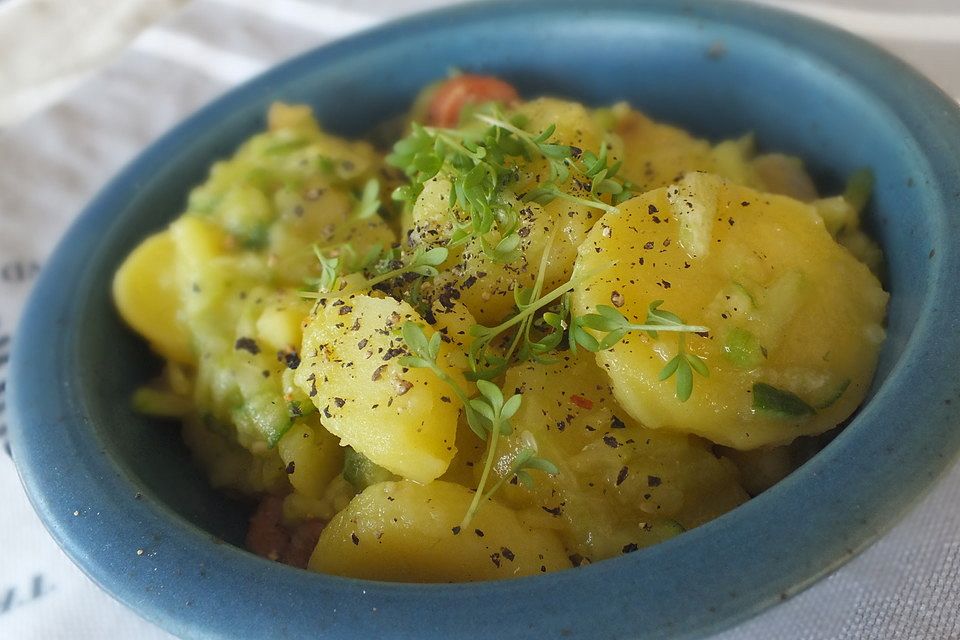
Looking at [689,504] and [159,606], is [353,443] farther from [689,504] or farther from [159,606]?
[689,504]

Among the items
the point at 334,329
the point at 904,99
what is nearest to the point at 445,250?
the point at 334,329

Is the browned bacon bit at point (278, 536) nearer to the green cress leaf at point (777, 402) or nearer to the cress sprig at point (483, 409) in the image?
the cress sprig at point (483, 409)

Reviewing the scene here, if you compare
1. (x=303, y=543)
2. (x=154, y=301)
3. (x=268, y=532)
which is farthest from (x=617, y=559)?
(x=154, y=301)

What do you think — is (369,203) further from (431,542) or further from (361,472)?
(431,542)

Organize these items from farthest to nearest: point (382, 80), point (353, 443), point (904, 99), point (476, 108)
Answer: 1. point (382, 80)
2. point (476, 108)
3. point (904, 99)
4. point (353, 443)

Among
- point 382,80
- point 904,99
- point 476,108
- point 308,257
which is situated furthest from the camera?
point 382,80

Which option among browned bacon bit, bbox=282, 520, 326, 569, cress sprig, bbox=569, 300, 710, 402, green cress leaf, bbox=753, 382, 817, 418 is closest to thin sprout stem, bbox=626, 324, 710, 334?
cress sprig, bbox=569, 300, 710, 402

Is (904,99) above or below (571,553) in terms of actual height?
above

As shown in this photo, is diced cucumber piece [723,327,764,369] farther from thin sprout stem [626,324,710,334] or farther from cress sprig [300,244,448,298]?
cress sprig [300,244,448,298]
